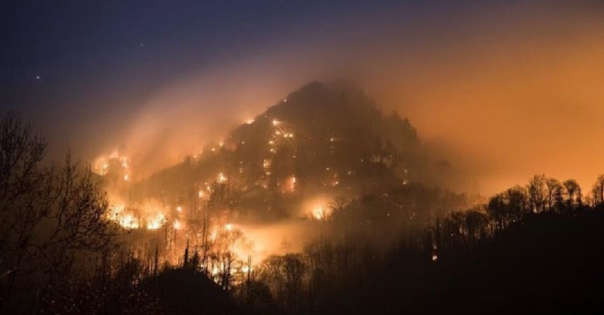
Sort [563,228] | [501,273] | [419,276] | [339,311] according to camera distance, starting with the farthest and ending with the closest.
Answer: [419,276], [339,311], [563,228], [501,273]

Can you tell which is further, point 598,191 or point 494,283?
point 598,191

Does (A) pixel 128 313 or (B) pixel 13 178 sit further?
(A) pixel 128 313

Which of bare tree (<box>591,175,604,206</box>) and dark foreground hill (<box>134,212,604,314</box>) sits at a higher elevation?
bare tree (<box>591,175,604,206</box>)

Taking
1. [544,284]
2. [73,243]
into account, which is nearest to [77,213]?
[73,243]

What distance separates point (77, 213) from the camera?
1051 inches

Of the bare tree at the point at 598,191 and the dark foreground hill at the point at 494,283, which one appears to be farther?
the bare tree at the point at 598,191

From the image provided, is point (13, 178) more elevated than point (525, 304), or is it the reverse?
point (13, 178)

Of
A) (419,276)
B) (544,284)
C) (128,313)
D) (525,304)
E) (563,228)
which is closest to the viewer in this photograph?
(128,313)

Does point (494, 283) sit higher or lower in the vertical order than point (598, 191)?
lower

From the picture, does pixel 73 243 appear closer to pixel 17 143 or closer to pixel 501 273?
pixel 17 143

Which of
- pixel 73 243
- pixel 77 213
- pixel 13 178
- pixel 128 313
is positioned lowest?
pixel 128 313

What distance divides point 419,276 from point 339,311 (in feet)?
134

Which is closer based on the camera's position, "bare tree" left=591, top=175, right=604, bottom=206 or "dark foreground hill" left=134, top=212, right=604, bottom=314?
"dark foreground hill" left=134, top=212, right=604, bottom=314

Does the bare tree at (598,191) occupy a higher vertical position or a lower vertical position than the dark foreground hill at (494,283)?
higher
